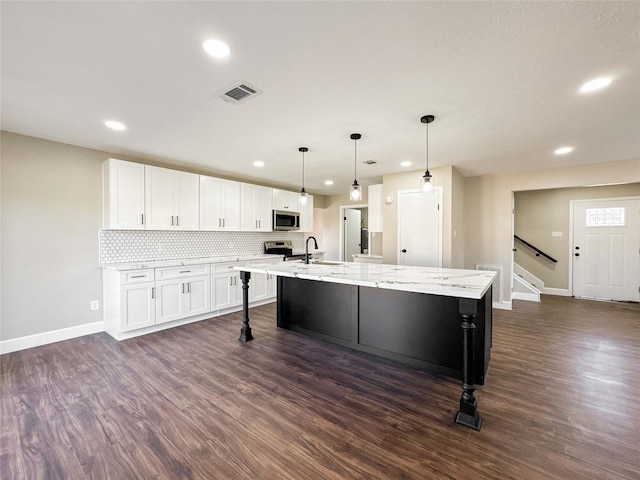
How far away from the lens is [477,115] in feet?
8.52

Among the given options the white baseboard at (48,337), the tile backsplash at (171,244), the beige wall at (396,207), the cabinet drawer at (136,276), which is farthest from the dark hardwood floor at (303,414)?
the beige wall at (396,207)

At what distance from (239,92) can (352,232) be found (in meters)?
6.12

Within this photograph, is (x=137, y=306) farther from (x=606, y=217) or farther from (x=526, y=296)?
(x=606, y=217)

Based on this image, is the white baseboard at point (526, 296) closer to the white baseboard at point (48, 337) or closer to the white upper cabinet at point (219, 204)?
the white upper cabinet at point (219, 204)

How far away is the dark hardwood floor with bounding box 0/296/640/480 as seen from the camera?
5.10 ft

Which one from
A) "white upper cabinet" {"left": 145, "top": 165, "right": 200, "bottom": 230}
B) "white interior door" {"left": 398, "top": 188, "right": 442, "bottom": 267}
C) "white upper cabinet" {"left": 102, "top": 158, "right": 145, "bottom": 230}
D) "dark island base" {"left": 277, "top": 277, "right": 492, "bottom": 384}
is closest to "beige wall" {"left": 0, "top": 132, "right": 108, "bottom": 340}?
"white upper cabinet" {"left": 102, "top": 158, "right": 145, "bottom": 230}

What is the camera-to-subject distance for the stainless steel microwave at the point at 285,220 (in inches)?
230

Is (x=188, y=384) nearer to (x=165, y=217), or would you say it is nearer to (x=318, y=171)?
(x=165, y=217)

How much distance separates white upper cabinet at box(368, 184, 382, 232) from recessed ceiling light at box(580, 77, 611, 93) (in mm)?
3308

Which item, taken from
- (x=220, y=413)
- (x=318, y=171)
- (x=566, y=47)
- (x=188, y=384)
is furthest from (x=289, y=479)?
(x=318, y=171)

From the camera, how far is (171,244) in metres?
4.48

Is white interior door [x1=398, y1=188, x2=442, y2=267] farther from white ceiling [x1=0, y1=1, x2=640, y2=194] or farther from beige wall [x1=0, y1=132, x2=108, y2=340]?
beige wall [x1=0, y1=132, x2=108, y2=340]

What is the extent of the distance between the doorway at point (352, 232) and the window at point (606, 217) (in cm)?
467

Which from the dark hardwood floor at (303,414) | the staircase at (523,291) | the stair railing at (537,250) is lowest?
the dark hardwood floor at (303,414)
